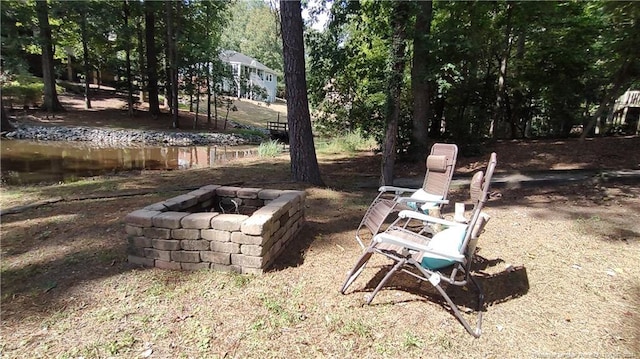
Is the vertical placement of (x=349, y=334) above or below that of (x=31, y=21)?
below

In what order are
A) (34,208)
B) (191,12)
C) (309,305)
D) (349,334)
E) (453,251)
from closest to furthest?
1. (349,334)
2. (453,251)
3. (309,305)
4. (34,208)
5. (191,12)

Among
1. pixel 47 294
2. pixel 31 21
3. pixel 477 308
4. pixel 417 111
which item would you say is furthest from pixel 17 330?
pixel 31 21

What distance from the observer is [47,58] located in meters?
19.3

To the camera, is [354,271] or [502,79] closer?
[354,271]

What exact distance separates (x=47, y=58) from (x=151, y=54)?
543cm

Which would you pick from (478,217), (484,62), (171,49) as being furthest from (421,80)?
(171,49)

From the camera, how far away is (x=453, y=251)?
2.38m

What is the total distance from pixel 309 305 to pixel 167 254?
53.6 inches

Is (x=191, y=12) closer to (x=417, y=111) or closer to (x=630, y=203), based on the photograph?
(x=417, y=111)

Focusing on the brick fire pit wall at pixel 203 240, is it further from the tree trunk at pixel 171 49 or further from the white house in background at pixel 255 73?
the white house in background at pixel 255 73

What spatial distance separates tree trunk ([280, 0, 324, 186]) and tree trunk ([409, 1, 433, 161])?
2.75 metres

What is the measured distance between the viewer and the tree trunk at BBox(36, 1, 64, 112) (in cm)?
1856

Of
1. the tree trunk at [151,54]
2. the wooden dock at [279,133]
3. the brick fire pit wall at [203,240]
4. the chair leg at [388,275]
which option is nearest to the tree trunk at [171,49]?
the tree trunk at [151,54]

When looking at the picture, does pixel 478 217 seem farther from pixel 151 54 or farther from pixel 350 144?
pixel 151 54
